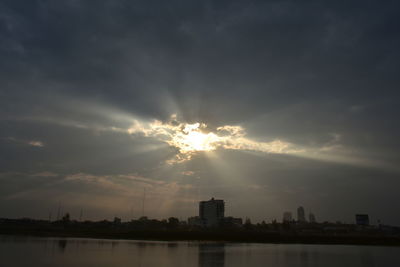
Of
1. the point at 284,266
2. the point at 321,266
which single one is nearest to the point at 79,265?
the point at 284,266

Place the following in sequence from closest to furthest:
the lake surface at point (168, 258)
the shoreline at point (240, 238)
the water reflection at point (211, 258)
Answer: the lake surface at point (168, 258), the water reflection at point (211, 258), the shoreline at point (240, 238)

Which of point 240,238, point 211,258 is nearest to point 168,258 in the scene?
point 211,258

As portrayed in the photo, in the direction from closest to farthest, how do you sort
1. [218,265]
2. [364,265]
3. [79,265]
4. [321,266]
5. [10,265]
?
[10,265]
[79,265]
[218,265]
[321,266]
[364,265]

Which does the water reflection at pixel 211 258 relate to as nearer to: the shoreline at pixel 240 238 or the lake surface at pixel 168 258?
the lake surface at pixel 168 258

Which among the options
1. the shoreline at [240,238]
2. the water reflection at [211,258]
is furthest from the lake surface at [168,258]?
the shoreline at [240,238]

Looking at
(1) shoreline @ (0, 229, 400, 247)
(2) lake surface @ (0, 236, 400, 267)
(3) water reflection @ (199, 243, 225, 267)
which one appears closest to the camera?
(2) lake surface @ (0, 236, 400, 267)

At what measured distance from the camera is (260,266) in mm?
43812

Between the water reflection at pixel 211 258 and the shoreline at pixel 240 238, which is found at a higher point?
the shoreline at pixel 240 238

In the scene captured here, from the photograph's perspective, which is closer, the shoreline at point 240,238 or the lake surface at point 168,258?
the lake surface at point 168,258

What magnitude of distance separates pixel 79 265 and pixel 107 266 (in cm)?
397

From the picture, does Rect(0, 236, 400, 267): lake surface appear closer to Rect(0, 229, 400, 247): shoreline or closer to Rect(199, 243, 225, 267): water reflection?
Rect(199, 243, 225, 267): water reflection

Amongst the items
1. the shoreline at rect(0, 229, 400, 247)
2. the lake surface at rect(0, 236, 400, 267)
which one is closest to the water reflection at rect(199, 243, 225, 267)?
the lake surface at rect(0, 236, 400, 267)

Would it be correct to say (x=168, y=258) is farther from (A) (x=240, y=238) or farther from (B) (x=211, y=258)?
(A) (x=240, y=238)

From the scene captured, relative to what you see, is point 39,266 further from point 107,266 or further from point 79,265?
point 107,266
